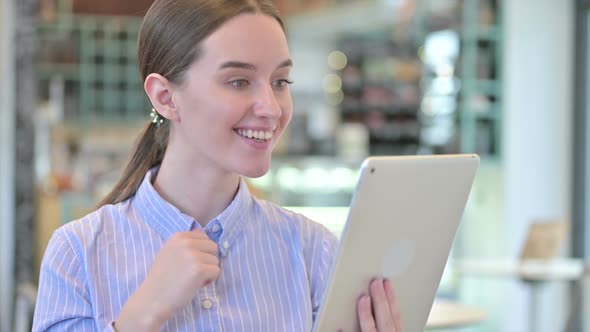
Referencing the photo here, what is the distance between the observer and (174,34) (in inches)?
47.0

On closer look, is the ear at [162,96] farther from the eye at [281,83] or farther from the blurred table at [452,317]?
the blurred table at [452,317]

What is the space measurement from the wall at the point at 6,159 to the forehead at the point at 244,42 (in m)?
5.10

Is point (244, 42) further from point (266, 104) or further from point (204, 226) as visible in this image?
point (204, 226)

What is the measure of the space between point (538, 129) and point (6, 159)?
3.77 meters

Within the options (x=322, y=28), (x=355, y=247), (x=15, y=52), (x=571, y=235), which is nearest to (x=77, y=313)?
(x=355, y=247)

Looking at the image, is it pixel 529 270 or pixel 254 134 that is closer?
pixel 254 134

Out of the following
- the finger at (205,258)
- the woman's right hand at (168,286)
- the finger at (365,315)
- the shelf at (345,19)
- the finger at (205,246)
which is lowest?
the finger at (365,315)

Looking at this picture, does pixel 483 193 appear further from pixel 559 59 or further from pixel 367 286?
pixel 367 286

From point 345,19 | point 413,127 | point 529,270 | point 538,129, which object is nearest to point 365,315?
point 529,270

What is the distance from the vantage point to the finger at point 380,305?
1104 mm

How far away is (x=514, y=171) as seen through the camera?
6613 millimetres

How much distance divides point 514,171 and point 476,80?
77 cm

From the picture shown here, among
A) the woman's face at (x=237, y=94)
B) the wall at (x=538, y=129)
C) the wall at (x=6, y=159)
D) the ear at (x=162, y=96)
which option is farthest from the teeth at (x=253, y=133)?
the wall at (x=538, y=129)

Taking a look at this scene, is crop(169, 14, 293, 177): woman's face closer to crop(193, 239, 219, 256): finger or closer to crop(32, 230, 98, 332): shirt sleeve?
crop(193, 239, 219, 256): finger
